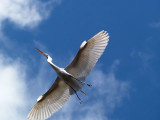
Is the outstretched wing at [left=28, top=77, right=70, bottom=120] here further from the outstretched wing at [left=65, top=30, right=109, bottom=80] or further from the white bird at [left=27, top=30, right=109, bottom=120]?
the outstretched wing at [left=65, top=30, right=109, bottom=80]

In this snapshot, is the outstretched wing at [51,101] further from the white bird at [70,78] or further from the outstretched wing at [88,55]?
the outstretched wing at [88,55]

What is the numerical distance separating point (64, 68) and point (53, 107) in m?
2.13

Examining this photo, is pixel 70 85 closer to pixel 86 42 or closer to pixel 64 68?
pixel 64 68

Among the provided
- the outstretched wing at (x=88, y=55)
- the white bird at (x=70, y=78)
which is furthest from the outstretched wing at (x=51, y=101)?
the outstretched wing at (x=88, y=55)

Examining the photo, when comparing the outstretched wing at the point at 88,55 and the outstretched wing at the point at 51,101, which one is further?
the outstretched wing at the point at 51,101

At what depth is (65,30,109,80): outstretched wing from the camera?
1584 cm

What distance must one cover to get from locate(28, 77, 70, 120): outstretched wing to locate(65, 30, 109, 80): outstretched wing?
1262 millimetres

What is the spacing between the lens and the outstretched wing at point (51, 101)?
17.2 meters

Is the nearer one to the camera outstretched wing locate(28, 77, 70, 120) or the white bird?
the white bird

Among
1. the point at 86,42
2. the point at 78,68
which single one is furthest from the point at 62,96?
the point at 86,42

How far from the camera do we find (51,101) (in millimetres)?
17484

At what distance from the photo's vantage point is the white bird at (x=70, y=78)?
52.3 ft

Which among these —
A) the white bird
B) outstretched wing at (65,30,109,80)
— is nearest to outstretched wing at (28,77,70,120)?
the white bird

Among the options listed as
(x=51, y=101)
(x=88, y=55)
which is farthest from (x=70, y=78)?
(x=51, y=101)
